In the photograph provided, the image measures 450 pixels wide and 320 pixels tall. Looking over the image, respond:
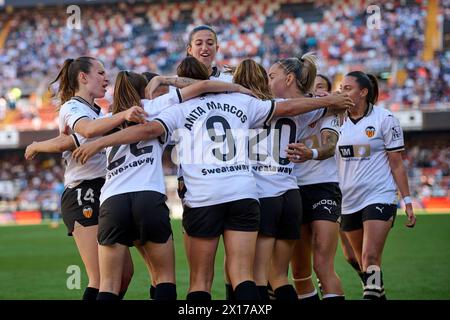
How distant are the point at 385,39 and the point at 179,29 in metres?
10.2

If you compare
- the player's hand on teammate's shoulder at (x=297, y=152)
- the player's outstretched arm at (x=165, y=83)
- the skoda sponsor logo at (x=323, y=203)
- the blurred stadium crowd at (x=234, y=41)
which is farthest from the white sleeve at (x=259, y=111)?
the blurred stadium crowd at (x=234, y=41)

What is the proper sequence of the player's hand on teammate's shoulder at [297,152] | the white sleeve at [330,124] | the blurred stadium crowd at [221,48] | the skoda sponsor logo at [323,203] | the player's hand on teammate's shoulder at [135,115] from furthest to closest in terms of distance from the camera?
the blurred stadium crowd at [221,48]
the skoda sponsor logo at [323,203]
the white sleeve at [330,124]
the player's hand on teammate's shoulder at [297,152]
the player's hand on teammate's shoulder at [135,115]

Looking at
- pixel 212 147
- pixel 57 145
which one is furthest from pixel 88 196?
pixel 212 147

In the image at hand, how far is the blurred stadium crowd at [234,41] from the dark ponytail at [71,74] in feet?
84.3

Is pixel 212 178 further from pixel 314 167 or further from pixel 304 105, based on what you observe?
pixel 314 167

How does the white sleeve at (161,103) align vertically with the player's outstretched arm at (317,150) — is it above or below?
above

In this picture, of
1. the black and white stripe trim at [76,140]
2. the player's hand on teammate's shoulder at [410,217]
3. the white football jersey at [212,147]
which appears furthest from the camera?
the player's hand on teammate's shoulder at [410,217]

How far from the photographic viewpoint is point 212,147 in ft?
18.9

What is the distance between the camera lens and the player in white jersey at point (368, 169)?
26.1ft

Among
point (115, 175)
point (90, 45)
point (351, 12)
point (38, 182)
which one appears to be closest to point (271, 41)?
point (351, 12)

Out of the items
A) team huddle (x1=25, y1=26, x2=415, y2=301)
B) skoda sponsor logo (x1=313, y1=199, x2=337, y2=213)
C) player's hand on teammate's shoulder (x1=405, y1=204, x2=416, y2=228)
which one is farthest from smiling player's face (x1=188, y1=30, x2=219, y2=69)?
player's hand on teammate's shoulder (x1=405, y1=204, x2=416, y2=228)

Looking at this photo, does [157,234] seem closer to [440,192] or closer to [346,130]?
[346,130]

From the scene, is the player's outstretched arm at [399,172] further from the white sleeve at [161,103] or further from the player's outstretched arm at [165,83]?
the white sleeve at [161,103]

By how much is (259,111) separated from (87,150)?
4.40 feet
